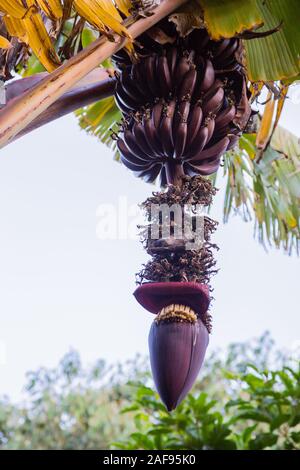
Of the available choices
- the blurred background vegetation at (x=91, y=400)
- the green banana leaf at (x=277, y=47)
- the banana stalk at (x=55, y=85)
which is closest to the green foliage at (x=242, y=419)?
the green banana leaf at (x=277, y=47)

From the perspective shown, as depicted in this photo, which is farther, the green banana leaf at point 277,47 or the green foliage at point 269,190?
the green foliage at point 269,190

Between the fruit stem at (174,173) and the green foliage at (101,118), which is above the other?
the green foliage at (101,118)

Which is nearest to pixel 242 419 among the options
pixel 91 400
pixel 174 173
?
pixel 174 173

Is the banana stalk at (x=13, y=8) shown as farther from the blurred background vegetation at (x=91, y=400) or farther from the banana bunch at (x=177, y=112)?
the blurred background vegetation at (x=91, y=400)

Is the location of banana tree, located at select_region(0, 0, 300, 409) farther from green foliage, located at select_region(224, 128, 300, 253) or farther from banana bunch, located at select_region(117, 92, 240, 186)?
green foliage, located at select_region(224, 128, 300, 253)

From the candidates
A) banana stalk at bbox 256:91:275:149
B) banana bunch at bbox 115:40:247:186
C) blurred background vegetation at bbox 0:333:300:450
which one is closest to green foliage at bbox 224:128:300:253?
banana stalk at bbox 256:91:275:149

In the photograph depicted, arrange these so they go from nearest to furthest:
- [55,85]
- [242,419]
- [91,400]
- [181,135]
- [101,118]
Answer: [55,85]
[181,135]
[101,118]
[242,419]
[91,400]

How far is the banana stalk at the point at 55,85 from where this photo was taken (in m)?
0.88

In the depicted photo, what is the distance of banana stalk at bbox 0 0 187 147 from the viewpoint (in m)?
0.88

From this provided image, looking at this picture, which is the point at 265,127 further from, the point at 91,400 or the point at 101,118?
the point at 91,400

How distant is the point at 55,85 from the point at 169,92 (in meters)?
0.23

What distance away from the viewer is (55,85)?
0.91m

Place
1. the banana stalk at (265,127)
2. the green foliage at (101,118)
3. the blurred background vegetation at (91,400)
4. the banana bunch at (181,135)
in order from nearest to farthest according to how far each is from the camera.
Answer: the banana bunch at (181,135)
the banana stalk at (265,127)
the green foliage at (101,118)
the blurred background vegetation at (91,400)

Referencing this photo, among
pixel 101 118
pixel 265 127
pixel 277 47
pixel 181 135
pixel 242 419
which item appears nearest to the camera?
pixel 181 135
